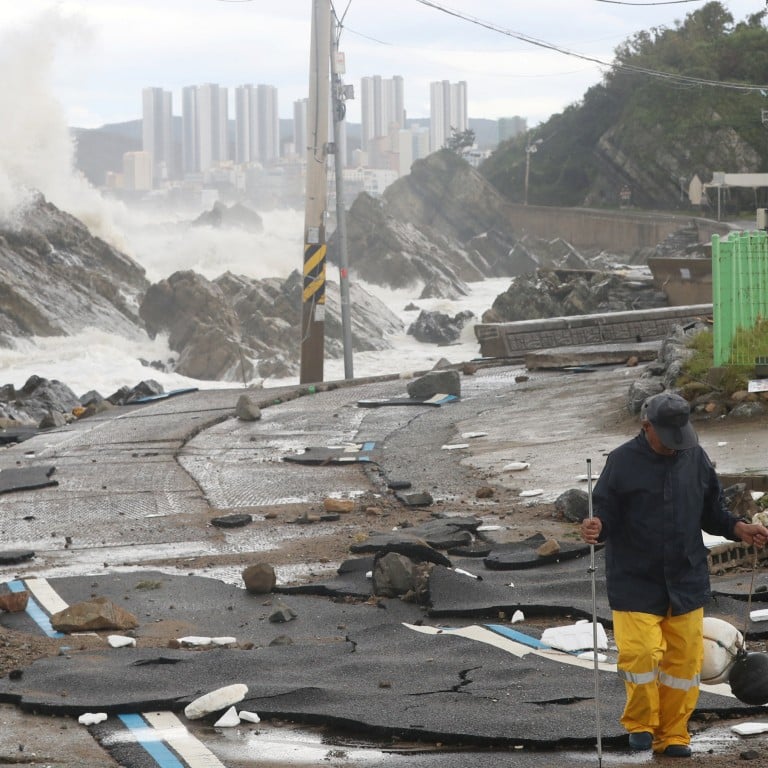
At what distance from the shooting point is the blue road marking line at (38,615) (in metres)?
7.21

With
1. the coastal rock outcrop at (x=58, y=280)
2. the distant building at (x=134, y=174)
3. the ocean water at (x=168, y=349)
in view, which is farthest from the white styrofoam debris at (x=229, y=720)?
the distant building at (x=134, y=174)

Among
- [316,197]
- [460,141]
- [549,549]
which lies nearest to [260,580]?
[549,549]

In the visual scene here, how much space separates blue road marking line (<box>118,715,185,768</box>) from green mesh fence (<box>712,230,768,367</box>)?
9330 mm

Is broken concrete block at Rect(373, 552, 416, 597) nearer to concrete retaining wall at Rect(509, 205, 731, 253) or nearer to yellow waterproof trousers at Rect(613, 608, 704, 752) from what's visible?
yellow waterproof trousers at Rect(613, 608, 704, 752)

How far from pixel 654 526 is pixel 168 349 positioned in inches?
1271

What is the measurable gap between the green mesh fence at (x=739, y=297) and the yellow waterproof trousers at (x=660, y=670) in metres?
8.91

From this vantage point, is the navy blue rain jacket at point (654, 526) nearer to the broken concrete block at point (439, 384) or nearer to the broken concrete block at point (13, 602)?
the broken concrete block at point (13, 602)

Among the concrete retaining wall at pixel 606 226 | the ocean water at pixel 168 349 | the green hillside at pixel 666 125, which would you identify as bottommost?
the ocean water at pixel 168 349

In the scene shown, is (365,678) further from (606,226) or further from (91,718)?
(606,226)

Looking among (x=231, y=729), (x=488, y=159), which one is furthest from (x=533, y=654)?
(x=488, y=159)

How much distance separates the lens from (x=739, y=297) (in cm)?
1362

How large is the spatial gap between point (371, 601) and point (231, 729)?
2448 millimetres

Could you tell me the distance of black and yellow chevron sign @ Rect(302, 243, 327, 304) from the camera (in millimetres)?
20812

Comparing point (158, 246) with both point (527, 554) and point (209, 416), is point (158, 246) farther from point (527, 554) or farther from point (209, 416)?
point (527, 554)
